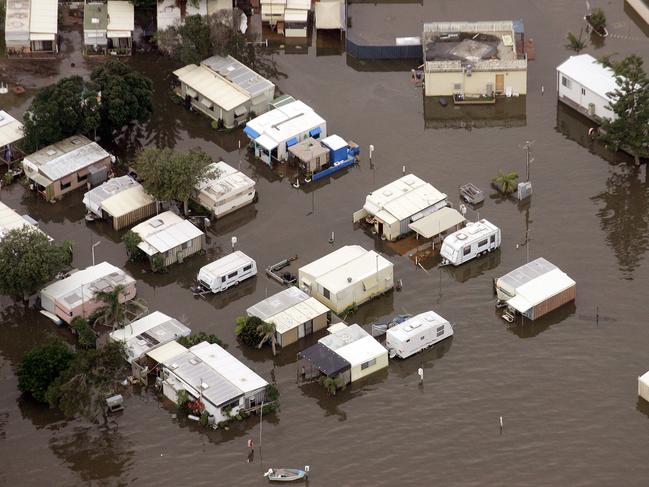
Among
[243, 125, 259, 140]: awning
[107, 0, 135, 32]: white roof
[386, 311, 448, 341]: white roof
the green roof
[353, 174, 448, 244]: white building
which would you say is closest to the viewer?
[386, 311, 448, 341]: white roof

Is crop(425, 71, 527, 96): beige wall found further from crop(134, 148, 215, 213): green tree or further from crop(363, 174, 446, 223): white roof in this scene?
crop(134, 148, 215, 213): green tree

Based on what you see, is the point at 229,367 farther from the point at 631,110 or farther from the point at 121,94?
the point at 631,110

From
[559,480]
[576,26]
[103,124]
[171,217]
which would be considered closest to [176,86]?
[103,124]

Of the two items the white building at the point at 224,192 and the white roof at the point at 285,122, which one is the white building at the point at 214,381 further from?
the white roof at the point at 285,122

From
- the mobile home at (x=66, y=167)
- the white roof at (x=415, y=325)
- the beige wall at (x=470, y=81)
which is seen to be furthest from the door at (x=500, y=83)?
the mobile home at (x=66, y=167)

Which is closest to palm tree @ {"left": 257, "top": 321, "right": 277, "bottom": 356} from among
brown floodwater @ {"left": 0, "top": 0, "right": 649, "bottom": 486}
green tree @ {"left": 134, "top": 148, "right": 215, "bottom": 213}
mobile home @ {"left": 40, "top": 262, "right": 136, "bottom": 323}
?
brown floodwater @ {"left": 0, "top": 0, "right": 649, "bottom": 486}

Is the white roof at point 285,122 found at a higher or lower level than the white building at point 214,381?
higher
